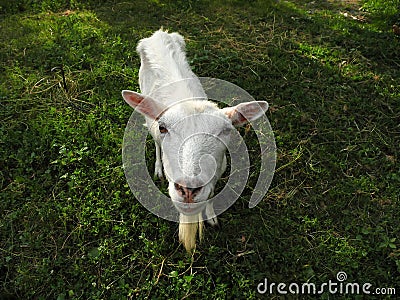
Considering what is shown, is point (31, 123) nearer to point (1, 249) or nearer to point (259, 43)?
point (1, 249)

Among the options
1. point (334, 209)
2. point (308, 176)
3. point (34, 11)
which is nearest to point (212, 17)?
point (34, 11)

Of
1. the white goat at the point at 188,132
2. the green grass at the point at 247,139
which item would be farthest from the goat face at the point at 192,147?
the green grass at the point at 247,139

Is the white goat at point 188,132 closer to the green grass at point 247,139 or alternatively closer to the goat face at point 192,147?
the goat face at point 192,147

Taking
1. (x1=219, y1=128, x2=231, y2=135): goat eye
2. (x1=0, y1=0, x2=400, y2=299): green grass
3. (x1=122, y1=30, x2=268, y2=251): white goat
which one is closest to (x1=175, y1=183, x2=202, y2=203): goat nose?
(x1=122, y1=30, x2=268, y2=251): white goat

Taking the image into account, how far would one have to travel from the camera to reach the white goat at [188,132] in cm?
290

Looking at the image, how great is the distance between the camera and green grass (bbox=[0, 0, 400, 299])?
3.68 metres

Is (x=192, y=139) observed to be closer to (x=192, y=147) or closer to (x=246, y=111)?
(x=192, y=147)

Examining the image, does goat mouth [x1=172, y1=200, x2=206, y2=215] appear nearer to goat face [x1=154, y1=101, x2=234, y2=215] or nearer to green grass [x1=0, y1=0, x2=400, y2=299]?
goat face [x1=154, y1=101, x2=234, y2=215]

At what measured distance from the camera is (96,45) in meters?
6.66

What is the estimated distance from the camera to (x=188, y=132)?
3049 millimetres

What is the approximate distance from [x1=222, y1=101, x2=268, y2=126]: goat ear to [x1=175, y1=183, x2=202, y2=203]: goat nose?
78cm

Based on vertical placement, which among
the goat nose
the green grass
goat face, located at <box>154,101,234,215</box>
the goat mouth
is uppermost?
goat face, located at <box>154,101,234,215</box>

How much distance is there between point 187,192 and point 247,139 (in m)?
2.28

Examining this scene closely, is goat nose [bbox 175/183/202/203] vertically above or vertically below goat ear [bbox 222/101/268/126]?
below
